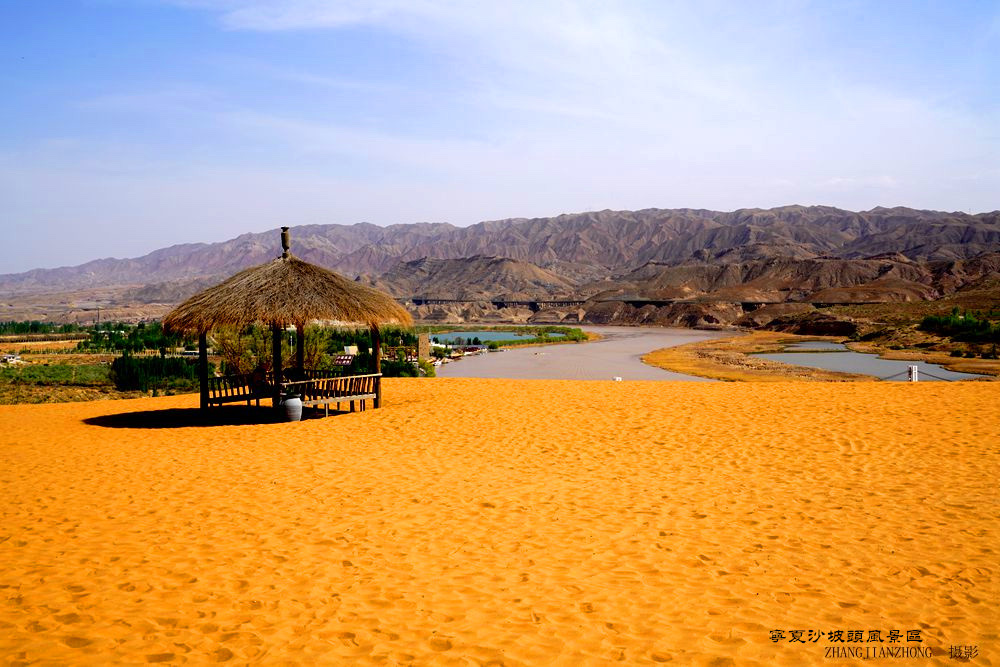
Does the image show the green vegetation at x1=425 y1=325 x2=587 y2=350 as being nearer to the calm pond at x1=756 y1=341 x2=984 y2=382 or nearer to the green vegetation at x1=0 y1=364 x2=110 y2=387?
the calm pond at x1=756 y1=341 x2=984 y2=382

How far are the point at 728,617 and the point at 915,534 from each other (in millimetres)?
2657

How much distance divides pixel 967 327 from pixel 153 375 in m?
53.4

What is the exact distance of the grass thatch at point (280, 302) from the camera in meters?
12.8

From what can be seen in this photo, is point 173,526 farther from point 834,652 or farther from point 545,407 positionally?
point 545,407

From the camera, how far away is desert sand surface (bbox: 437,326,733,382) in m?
39.8

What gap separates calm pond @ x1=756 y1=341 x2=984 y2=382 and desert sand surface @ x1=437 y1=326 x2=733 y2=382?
392 inches

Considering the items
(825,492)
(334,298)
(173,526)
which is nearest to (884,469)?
(825,492)

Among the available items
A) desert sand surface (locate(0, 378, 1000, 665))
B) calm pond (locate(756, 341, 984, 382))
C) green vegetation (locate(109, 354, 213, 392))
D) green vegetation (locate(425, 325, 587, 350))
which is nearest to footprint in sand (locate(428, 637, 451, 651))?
desert sand surface (locate(0, 378, 1000, 665))

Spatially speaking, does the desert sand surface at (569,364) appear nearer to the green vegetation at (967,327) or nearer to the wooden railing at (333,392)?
the wooden railing at (333,392)

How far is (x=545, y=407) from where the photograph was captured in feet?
45.3

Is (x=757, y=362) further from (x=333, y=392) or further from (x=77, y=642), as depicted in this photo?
(x=77, y=642)

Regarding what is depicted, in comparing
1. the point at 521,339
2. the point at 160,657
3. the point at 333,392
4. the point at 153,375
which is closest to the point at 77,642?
the point at 160,657

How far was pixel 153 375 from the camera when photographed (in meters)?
27.7

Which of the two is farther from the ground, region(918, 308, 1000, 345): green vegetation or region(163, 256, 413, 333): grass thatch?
region(163, 256, 413, 333): grass thatch
